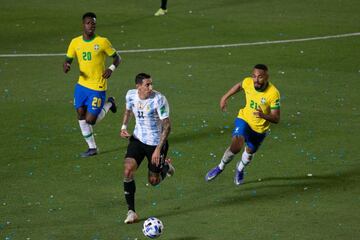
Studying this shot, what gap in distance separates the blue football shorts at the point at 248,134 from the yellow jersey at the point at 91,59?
361cm

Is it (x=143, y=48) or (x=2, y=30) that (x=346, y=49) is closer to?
(x=143, y=48)

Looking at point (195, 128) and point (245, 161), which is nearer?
point (245, 161)

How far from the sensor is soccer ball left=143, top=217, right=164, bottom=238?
14.1 meters

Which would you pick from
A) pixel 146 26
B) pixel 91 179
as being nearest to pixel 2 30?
pixel 146 26

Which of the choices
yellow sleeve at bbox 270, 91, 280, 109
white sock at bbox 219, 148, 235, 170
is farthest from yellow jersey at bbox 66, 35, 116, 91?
yellow sleeve at bbox 270, 91, 280, 109

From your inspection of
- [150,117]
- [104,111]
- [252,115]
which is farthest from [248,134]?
[104,111]

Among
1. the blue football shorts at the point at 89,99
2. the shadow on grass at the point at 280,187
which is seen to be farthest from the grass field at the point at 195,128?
the blue football shorts at the point at 89,99

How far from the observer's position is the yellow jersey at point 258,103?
17.0 metres

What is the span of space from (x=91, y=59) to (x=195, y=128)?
3.31 metres

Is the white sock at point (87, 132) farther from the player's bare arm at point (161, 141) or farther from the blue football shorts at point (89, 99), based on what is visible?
the player's bare arm at point (161, 141)

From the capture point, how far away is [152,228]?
1410cm

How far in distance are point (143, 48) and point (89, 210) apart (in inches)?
598

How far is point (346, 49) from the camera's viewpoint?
30.0 m

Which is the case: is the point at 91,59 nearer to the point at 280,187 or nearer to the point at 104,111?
the point at 104,111
